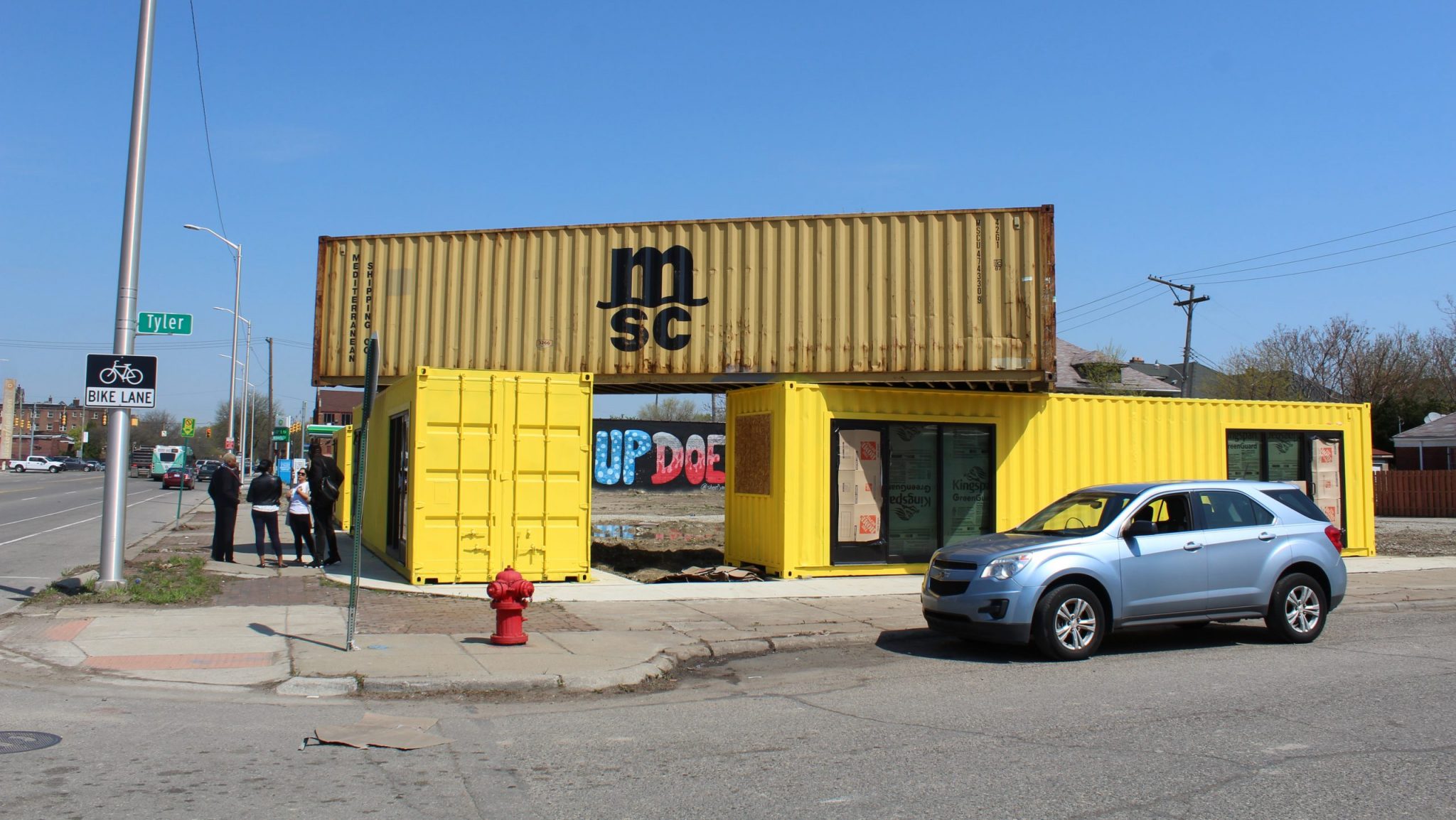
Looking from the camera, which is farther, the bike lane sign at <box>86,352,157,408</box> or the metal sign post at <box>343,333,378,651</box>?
the bike lane sign at <box>86,352,157,408</box>

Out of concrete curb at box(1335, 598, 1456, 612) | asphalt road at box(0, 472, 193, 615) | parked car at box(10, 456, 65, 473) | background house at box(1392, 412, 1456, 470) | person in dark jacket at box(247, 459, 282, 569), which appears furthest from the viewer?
parked car at box(10, 456, 65, 473)

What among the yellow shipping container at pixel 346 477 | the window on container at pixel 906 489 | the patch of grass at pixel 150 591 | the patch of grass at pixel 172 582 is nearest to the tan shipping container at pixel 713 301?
the window on container at pixel 906 489

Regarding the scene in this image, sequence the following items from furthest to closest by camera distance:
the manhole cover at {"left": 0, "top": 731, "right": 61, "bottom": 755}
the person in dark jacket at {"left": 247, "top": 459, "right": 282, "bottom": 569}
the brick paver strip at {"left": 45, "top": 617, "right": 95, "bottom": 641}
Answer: the person in dark jacket at {"left": 247, "top": 459, "right": 282, "bottom": 569}
the brick paver strip at {"left": 45, "top": 617, "right": 95, "bottom": 641}
the manhole cover at {"left": 0, "top": 731, "right": 61, "bottom": 755}

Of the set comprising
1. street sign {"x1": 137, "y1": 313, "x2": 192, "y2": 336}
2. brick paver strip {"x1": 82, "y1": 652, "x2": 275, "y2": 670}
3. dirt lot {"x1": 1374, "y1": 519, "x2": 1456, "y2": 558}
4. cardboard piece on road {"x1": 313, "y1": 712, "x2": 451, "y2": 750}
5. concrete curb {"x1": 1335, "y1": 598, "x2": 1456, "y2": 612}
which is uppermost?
street sign {"x1": 137, "y1": 313, "x2": 192, "y2": 336}

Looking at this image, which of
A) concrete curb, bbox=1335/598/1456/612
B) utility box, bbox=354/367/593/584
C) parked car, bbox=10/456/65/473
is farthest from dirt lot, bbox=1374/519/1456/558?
parked car, bbox=10/456/65/473

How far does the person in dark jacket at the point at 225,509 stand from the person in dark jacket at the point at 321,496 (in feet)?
4.87

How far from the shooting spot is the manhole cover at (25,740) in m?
5.86

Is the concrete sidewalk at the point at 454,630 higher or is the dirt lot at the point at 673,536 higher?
the dirt lot at the point at 673,536

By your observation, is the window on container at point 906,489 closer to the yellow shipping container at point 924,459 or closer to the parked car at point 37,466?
the yellow shipping container at point 924,459

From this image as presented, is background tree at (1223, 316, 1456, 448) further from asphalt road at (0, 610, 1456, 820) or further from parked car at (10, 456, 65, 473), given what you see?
parked car at (10, 456, 65, 473)

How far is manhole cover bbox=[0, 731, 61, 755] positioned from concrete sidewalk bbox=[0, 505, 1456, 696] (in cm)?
158

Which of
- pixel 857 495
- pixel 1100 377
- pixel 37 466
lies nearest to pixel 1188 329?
pixel 1100 377

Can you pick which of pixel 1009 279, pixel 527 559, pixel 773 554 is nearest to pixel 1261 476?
pixel 1009 279

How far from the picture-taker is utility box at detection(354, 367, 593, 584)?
13.1 meters
